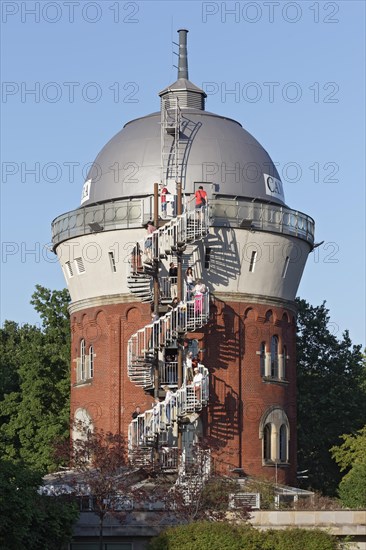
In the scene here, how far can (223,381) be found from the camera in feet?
209

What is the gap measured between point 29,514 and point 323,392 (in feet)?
116

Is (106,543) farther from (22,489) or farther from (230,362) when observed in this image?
(230,362)

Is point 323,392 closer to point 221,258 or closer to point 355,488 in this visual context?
point 355,488

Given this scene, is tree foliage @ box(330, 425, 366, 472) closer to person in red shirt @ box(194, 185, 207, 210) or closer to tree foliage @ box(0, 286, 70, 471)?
tree foliage @ box(0, 286, 70, 471)

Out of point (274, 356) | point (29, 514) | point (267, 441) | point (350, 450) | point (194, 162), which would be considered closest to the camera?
point (29, 514)

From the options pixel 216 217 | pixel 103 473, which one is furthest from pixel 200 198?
pixel 103 473

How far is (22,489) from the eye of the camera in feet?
156

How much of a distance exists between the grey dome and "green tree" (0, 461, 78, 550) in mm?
18856

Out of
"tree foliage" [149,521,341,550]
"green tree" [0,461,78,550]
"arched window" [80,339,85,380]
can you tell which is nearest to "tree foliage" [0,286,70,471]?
"arched window" [80,339,85,380]

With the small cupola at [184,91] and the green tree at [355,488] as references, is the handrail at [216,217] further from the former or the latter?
the green tree at [355,488]

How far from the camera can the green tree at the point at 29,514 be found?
4616 centimetres

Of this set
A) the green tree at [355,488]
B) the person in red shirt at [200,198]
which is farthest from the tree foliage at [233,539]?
the person in red shirt at [200,198]

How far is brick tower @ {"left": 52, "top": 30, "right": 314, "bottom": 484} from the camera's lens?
203ft

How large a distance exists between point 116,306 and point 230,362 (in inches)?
239
